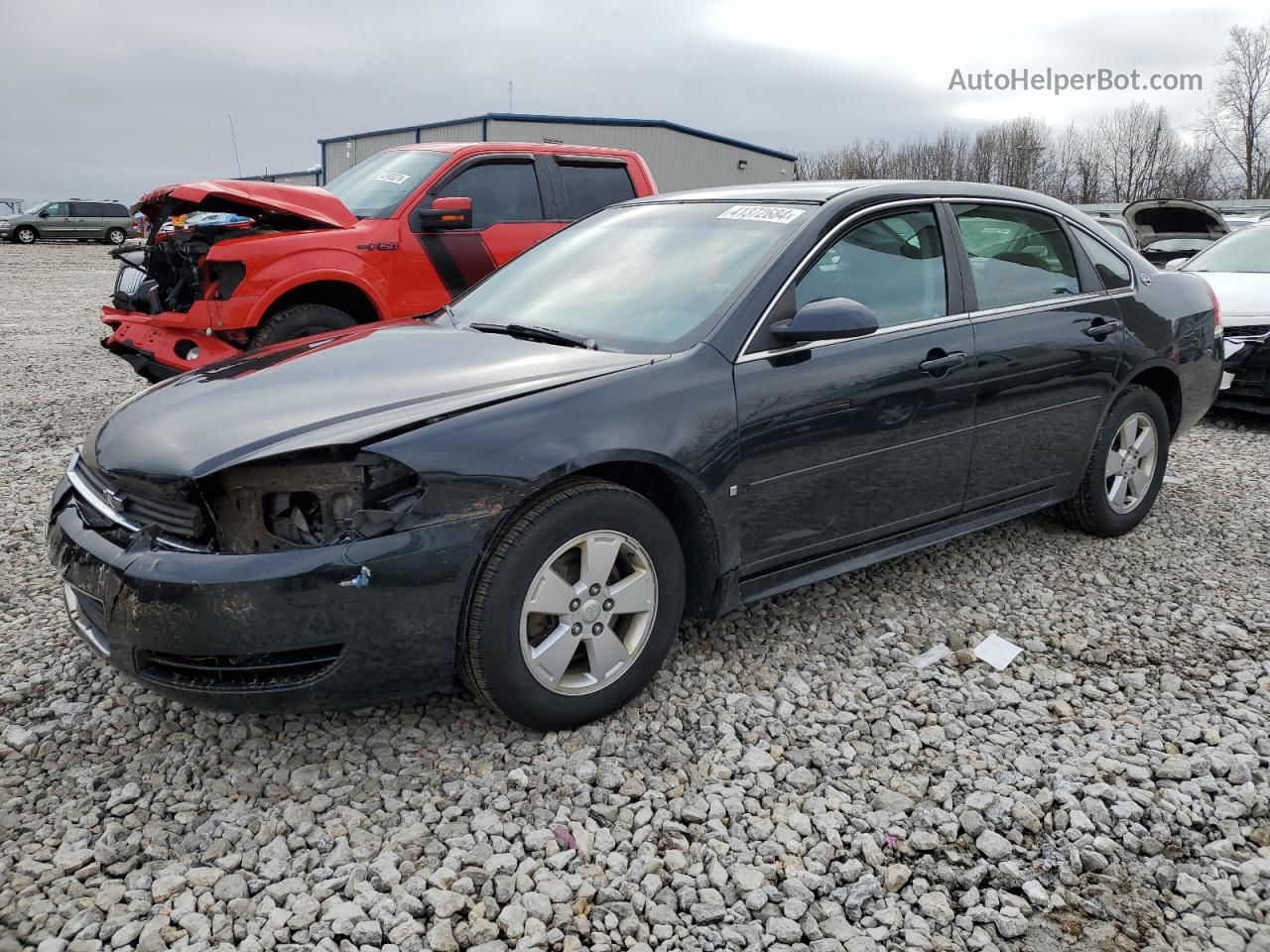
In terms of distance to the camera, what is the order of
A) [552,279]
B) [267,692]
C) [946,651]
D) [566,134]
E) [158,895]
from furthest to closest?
[566,134], [552,279], [946,651], [267,692], [158,895]

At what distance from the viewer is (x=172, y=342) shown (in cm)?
614

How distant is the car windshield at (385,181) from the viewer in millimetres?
6730

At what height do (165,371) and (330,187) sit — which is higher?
(330,187)

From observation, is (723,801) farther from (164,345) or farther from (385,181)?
(385,181)

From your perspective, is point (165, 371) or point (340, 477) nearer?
point (340, 477)

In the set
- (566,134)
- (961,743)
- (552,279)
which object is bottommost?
(961,743)

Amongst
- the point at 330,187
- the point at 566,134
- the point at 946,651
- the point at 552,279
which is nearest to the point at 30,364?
the point at 330,187

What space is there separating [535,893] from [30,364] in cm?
933

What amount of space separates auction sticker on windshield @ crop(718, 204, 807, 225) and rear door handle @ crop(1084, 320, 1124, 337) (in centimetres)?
158

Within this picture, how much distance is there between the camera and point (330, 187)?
7336mm

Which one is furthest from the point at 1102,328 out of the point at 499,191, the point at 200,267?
the point at 200,267

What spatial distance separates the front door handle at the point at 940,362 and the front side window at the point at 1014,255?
1.07 ft

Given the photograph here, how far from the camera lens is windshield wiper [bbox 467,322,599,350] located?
3.32m

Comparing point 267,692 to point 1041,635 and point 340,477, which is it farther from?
point 1041,635
